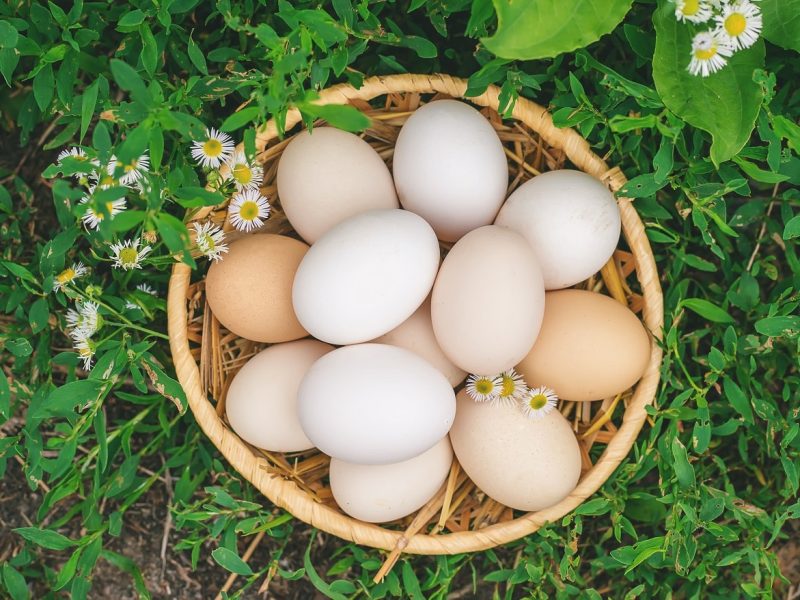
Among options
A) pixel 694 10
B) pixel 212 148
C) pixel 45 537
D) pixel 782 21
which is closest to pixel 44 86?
pixel 212 148

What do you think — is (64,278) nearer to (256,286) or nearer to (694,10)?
(256,286)

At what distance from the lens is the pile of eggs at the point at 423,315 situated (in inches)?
39.2

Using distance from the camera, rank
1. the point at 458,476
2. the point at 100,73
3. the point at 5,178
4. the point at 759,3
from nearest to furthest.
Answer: the point at 759,3 < the point at 100,73 < the point at 458,476 < the point at 5,178

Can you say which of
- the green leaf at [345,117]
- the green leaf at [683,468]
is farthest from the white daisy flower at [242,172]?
the green leaf at [683,468]

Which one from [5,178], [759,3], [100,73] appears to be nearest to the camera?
[759,3]

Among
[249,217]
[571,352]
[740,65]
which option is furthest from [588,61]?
[249,217]

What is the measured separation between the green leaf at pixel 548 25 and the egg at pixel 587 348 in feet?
1.17

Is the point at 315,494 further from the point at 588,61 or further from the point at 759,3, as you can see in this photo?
the point at 759,3

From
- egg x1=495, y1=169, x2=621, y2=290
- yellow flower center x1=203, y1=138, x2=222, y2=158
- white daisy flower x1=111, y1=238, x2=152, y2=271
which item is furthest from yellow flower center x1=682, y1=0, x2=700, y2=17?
white daisy flower x1=111, y1=238, x2=152, y2=271

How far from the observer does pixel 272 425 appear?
1101mm

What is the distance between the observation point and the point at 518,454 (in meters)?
1.07

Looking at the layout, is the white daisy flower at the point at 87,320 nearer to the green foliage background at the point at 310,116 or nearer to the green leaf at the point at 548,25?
the green foliage background at the point at 310,116

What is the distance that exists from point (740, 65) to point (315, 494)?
837 millimetres

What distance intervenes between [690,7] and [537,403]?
0.53m
